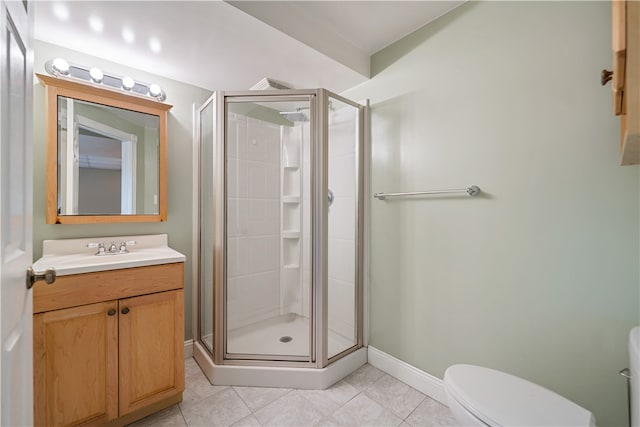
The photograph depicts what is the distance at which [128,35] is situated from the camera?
62.0 inches

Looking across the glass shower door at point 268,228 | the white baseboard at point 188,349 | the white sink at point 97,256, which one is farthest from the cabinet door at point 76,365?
the white baseboard at point 188,349

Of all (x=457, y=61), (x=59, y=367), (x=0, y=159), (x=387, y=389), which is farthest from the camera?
(x=387, y=389)

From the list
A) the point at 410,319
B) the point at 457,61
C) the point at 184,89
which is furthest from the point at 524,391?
the point at 184,89

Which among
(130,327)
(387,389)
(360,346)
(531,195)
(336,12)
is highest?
(336,12)

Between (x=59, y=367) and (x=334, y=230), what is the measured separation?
5.39ft

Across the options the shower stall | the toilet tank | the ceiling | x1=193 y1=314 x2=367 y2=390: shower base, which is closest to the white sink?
the shower stall

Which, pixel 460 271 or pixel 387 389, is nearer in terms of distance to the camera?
pixel 460 271

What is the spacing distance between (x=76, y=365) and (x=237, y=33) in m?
1.87

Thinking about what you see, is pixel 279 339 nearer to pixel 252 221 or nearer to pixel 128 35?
pixel 252 221

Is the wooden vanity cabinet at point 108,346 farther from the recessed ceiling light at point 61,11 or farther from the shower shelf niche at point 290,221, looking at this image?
the recessed ceiling light at point 61,11

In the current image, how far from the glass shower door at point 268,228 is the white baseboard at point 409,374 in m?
0.55

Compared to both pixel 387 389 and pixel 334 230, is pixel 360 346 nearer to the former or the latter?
pixel 387 389

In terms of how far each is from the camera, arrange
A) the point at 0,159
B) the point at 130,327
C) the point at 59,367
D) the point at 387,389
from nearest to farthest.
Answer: the point at 0,159
the point at 59,367
the point at 130,327
the point at 387,389

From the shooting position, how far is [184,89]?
2.15 metres
